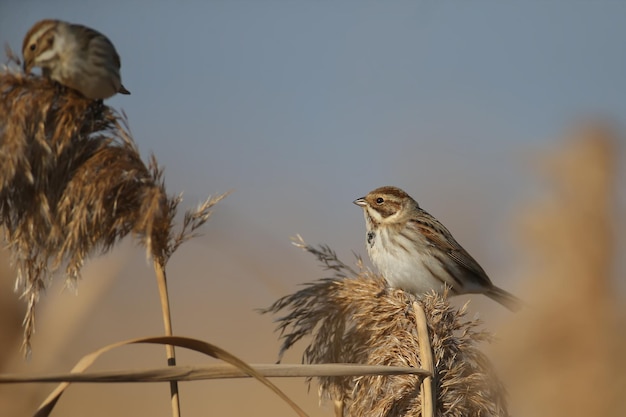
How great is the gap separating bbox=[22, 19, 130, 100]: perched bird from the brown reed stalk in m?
0.12

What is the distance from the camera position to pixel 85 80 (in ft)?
7.22

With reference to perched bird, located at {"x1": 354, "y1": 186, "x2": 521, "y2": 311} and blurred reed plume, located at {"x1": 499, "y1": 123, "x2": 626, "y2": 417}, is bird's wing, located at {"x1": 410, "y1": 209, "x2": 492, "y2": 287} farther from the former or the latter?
blurred reed plume, located at {"x1": 499, "y1": 123, "x2": 626, "y2": 417}

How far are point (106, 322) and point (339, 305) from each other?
504cm

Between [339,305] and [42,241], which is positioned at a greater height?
[42,241]

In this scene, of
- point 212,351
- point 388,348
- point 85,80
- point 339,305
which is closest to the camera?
point 212,351

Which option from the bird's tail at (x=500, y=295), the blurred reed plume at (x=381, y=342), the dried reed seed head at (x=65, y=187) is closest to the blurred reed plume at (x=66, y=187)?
the dried reed seed head at (x=65, y=187)

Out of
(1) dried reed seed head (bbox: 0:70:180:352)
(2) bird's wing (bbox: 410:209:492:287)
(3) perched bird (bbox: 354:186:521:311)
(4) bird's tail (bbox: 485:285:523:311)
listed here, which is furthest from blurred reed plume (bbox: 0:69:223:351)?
(4) bird's tail (bbox: 485:285:523:311)

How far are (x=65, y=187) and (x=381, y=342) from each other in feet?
3.26

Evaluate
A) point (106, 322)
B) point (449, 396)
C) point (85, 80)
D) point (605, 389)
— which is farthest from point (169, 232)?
point (106, 322)

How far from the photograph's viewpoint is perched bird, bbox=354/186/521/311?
4.72 m

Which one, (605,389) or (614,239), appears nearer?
(605,389)

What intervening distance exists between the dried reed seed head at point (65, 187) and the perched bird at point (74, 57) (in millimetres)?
117

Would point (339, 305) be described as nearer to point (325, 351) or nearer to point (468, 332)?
point (325, 351)

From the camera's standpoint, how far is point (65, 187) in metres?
1.99
